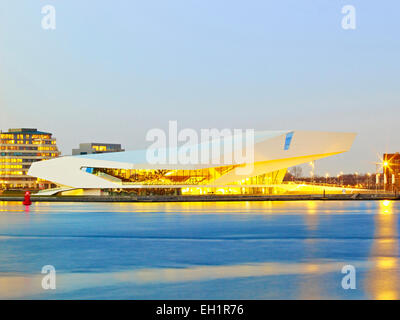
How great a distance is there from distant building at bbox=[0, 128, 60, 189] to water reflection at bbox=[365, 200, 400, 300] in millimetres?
100479

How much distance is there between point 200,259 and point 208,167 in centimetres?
4844

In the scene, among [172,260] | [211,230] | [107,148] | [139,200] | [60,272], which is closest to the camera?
[60,272]

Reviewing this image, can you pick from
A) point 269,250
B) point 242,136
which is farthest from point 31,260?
point 242,136

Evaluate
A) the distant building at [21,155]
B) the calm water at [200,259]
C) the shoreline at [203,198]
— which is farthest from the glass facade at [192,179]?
the distant building at [21,155]

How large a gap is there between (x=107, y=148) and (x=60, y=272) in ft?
456

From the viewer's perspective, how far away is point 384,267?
17.2 meters

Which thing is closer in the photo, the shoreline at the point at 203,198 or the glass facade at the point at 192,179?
the shoreline at the point at 203,198

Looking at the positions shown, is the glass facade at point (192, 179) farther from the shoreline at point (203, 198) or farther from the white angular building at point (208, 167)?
the shoreline at point (203, 198)

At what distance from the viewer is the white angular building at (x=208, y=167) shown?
66.4m

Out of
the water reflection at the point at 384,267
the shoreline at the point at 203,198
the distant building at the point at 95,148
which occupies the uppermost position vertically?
the distant building at the point at 95,148

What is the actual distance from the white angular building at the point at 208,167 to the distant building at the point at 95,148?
2136 inches
